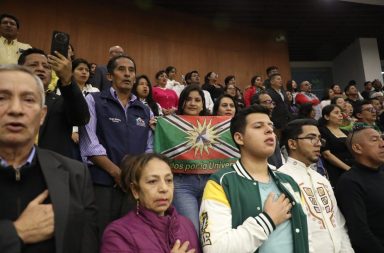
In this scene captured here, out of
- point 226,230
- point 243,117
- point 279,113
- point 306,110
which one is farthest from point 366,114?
point 226,230

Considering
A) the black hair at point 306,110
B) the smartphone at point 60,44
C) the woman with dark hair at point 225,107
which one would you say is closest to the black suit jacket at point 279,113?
the black hair at point 306,110

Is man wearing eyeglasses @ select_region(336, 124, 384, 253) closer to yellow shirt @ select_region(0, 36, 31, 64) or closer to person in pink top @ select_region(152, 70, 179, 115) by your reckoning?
person in pink top @ select_region(152, 70, 179, 115)

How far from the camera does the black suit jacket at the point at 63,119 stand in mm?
2252

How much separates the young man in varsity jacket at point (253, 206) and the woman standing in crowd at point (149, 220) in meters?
0.15

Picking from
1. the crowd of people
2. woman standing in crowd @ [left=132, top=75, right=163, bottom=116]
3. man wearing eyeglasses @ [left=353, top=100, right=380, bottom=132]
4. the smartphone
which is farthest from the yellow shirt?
man wearing eyeglasses @ [left=353, top=100, right=380, bottom=132]

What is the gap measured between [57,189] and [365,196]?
219 centimetres

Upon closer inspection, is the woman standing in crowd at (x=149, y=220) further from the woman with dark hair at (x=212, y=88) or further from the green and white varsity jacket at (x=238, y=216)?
the woman with dark hair at (x=212, y=88)

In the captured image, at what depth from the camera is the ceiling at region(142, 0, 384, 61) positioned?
31.5ft

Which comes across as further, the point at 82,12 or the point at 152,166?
the point at 82,12

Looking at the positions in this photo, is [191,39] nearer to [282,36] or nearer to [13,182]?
[282,36]

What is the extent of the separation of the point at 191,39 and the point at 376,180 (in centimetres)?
838

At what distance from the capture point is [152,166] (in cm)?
202

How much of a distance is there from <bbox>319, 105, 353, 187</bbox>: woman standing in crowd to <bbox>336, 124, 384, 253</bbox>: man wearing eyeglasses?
3.74 ft

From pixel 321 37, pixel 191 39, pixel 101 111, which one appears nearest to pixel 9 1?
pixel 191 39
